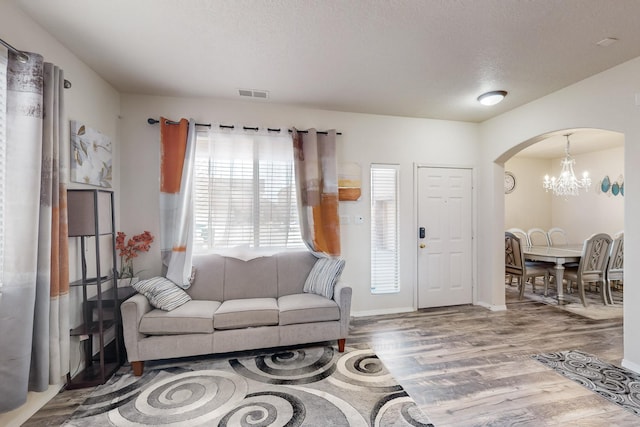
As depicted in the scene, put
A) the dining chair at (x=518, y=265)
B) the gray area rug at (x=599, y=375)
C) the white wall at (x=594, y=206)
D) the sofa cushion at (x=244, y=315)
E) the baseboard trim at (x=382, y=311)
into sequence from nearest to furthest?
the gray area rug at (x=599, y=375), the sofa cushion at (x=244, y=315), the baseboard trim at (x=382, y=311), the dining chair at (x=518, y=265), the white wall at (x=594, y=206)

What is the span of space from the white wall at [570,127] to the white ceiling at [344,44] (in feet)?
0.53

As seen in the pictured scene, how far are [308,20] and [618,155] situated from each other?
669 centimetres

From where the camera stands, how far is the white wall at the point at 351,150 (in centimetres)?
311

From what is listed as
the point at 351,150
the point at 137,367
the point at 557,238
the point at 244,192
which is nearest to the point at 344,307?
the point at 244,192

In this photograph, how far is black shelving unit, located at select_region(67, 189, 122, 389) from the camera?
2.18 meters

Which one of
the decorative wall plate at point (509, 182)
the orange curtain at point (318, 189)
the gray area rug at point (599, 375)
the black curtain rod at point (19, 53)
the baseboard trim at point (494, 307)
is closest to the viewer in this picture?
the black curtain rod at point (19, 53)

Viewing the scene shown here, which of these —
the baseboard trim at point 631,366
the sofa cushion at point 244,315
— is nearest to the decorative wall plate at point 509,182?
the baseboard trim at point 631,366

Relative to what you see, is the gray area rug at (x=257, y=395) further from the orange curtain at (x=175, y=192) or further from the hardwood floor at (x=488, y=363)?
the orange curtain at (x=175, y=192)

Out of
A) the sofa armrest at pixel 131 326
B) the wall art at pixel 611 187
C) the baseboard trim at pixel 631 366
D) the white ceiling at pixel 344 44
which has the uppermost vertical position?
the white ceiling at pixel 344 44

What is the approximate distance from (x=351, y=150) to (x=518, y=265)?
3154 mm

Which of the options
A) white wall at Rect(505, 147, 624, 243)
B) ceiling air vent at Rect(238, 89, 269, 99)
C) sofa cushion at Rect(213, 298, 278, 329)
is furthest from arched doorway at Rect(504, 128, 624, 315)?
ceiling air vent at Rect(238, 89, 269, 99)

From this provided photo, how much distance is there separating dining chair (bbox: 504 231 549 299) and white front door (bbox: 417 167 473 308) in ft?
2.72

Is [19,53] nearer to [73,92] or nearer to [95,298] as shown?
[73,92]

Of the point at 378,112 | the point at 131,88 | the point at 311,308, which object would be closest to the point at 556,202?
the point at 378,112
